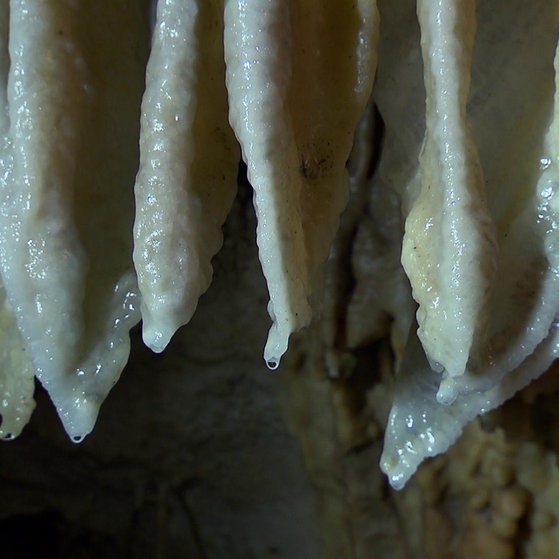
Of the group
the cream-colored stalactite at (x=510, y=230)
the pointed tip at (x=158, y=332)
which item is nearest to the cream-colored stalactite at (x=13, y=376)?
the pointed tip at (x=158, y=332)

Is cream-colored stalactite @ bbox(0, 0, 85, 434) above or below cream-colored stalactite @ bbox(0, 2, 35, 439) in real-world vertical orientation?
above

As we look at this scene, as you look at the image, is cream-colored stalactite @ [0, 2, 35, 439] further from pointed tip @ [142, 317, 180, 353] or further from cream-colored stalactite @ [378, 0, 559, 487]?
cream-colored stalactite @ [378, 0, 559, 487]

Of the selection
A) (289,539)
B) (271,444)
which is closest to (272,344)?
(271,444)

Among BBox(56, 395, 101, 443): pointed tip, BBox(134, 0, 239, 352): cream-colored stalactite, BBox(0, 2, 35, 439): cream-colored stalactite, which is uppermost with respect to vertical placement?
BBox(134, 0, 239, 352): cream-colored stalactite

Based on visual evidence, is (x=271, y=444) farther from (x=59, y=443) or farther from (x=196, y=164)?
(x=196, y=164)

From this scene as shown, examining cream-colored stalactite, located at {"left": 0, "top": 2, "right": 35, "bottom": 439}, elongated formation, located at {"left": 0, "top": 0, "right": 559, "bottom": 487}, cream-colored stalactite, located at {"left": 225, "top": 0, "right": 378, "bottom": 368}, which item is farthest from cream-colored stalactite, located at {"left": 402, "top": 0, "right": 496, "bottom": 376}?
cream-colored stalactite, located at {"left": 0, "top": 2, "right": 35, "bottom": 439}

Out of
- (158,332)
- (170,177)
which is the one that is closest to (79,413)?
(158,332)

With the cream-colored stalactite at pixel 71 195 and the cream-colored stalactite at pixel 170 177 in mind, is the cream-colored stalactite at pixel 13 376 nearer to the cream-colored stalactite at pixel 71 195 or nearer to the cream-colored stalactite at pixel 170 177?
the cream-colored stalactite at pixel 71 195
